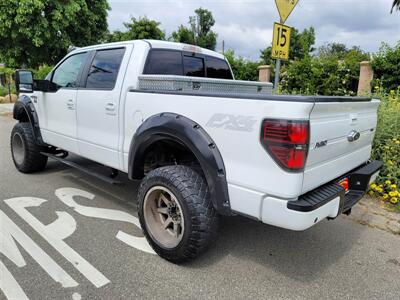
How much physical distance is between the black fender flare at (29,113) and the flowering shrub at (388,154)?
4873 millimetres

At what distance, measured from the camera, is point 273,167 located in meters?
2.09

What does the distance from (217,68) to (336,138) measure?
2395 mm

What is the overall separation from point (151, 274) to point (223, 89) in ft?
6.91

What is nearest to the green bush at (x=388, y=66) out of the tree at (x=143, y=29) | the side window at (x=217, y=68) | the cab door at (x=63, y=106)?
the side window at (x=217, y=68)

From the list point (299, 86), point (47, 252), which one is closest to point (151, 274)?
point (47, 252)

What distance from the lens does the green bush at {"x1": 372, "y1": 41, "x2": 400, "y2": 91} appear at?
1002 cm

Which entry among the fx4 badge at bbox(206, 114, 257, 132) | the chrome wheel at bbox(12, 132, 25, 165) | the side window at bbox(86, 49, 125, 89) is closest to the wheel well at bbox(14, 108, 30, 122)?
the chrome wheel at bbox(12, 132, 25, 165)

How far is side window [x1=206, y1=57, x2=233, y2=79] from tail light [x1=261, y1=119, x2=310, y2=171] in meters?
2.35

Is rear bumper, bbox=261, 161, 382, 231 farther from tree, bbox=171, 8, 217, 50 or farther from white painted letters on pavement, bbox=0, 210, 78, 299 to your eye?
tree, bbox=171, 8, 217, 50

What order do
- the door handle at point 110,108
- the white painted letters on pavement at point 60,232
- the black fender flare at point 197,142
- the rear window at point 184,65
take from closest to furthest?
the black fender flare at point 197,142 < the white painted letters on pavement at point 60,232 < the door handle at point 110,108 < the rear window at point 184,65

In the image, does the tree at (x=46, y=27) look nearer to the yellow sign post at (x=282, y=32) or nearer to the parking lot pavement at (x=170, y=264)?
the parking lot pavement at (x=170, y=264)

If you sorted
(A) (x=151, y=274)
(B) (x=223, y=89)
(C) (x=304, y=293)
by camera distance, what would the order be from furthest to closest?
(B) (x=223, y=89), (A) (x=151, y=274), (C) (x=304, y=293)

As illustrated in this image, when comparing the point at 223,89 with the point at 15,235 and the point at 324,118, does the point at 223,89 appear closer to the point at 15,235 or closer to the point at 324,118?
the point at 324,118

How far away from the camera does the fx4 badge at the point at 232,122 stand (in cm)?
215
